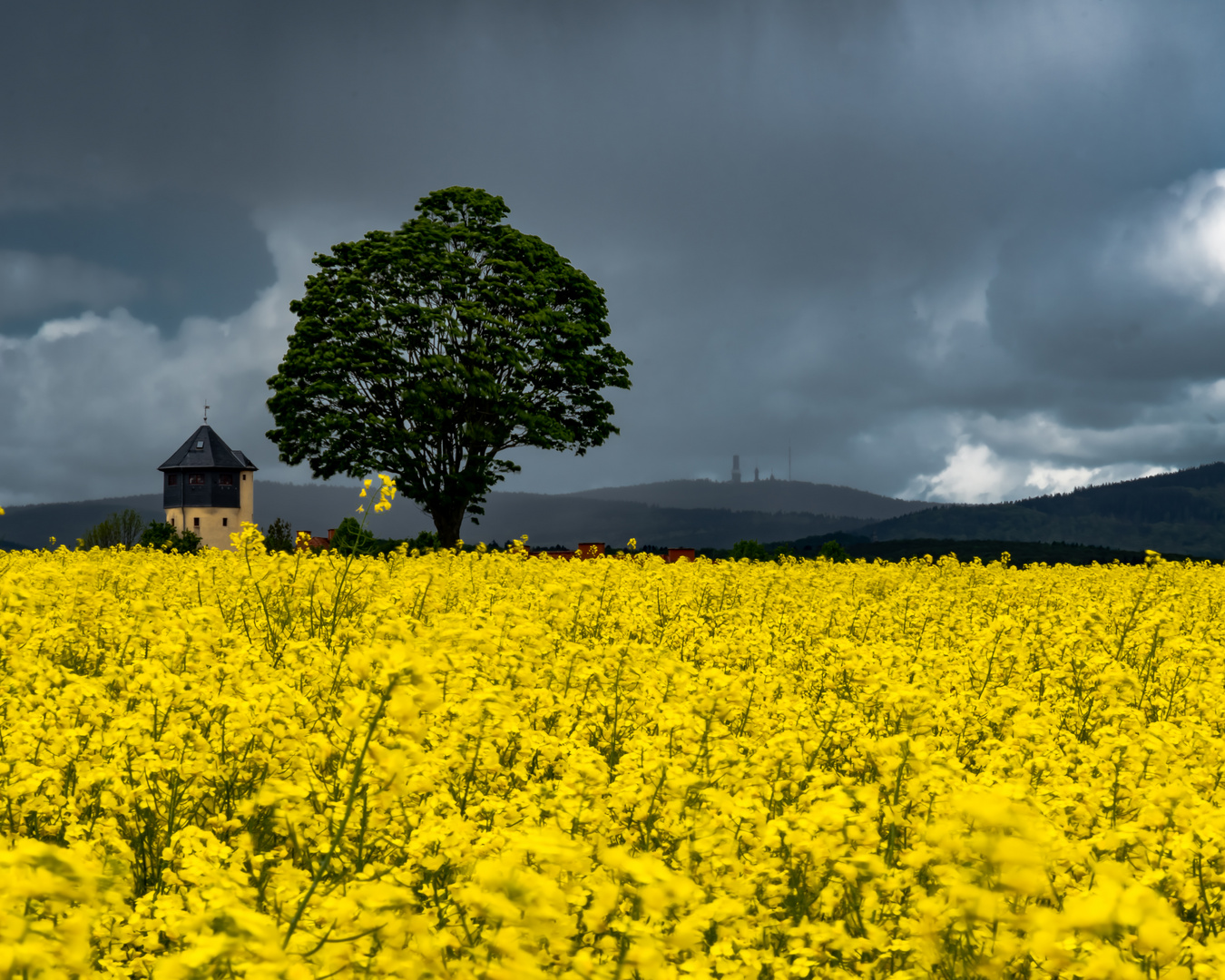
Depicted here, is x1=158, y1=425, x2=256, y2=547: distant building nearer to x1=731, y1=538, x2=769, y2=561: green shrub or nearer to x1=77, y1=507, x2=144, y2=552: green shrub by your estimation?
x1=77, y1=507, x2=144, y2=552: green shrub

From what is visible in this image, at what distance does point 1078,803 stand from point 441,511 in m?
26.0

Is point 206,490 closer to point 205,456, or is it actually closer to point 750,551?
point 205,456

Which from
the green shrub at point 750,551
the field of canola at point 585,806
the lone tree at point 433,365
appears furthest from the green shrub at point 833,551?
the field of canola at point 585,806

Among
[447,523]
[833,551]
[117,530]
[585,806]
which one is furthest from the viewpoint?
[117,530]

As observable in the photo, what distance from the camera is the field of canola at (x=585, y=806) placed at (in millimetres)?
2180

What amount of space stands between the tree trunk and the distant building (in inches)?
1782

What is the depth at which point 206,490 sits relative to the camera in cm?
6925

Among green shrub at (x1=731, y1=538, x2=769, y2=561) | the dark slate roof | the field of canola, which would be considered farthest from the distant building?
the field of canola

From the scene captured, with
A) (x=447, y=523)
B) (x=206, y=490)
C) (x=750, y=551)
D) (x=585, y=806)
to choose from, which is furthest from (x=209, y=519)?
(x=585, y=806)

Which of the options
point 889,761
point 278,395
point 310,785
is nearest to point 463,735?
point 310,785

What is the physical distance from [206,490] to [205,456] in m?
3.24

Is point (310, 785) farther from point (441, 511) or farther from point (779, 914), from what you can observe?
point (441, 511)

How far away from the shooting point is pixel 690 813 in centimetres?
355

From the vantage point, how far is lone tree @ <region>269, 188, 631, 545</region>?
28.0 metres
